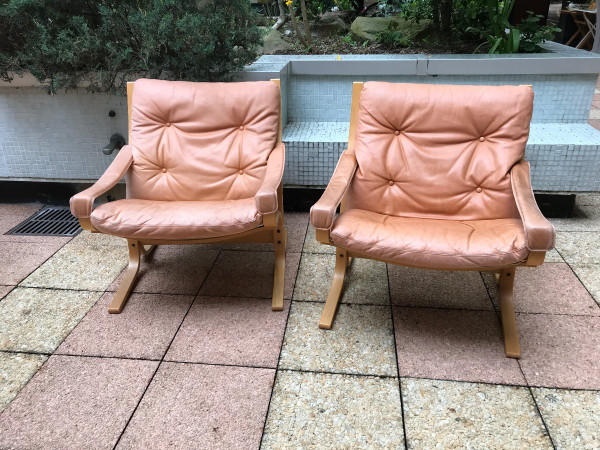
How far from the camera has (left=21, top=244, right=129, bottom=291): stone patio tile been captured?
2.32 metres

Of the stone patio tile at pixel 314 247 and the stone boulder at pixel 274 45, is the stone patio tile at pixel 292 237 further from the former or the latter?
the stone boulder at pixel 274 45

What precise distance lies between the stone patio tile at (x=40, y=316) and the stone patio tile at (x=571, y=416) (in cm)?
180

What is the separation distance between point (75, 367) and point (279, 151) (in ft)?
4.09

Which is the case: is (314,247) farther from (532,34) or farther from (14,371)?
(532,34)

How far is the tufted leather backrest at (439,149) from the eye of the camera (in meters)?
2.02

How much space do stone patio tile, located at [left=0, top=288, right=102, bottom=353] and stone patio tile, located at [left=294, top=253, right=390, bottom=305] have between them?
972 mm

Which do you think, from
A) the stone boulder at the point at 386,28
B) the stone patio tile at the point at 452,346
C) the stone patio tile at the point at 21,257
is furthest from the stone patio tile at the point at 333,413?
the stone boulder at the point at 386,28

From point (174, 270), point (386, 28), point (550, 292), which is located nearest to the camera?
point (550, 292)

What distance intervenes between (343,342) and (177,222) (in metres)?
0.81

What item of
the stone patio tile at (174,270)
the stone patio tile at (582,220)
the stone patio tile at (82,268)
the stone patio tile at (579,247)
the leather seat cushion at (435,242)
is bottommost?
the stone patio tile at (582,220)

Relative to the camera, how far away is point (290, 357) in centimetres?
183

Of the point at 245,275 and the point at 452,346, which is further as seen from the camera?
the point at 245,275

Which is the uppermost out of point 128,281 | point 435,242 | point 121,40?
point 121,40

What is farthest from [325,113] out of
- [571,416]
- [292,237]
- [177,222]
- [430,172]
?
[571,416]
